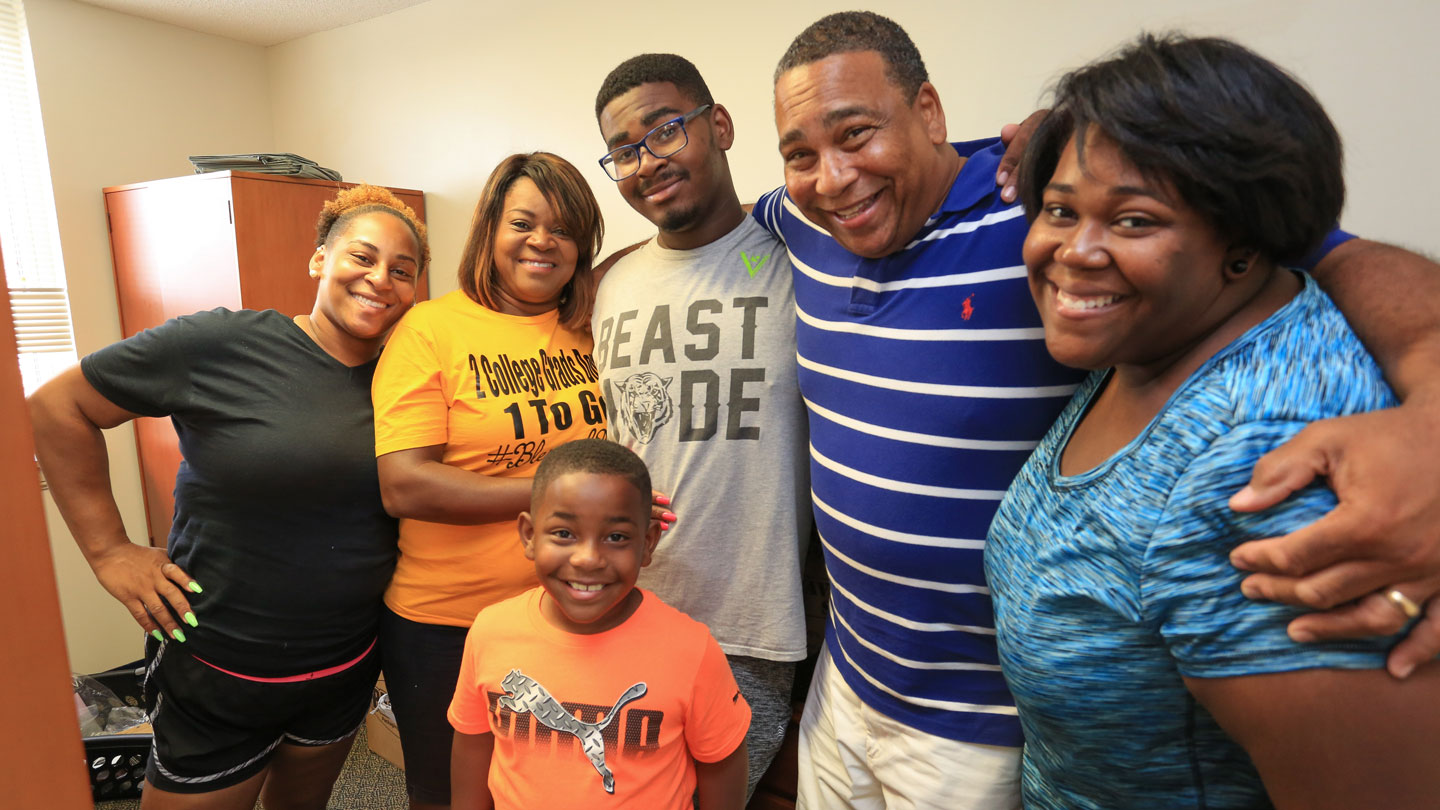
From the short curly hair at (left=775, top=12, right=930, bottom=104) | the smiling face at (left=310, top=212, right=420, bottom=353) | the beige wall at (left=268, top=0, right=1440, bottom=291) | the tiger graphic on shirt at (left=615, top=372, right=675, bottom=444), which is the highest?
the beige wall at (left=268, top=0, right=1440, bottom=291)

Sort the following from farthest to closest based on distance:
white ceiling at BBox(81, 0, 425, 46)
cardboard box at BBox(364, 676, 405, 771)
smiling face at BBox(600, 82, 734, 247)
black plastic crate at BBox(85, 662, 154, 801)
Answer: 1. white ceiling at BBox(81, 0, 425, 46)
2. cardboard box at BBox(364, 676, 405, 771)
3. black plastic crate at BBox(85, 662, 154, 801)
4. smiling face at BBox(600, 82, 734, 247)

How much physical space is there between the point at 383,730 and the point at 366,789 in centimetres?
21

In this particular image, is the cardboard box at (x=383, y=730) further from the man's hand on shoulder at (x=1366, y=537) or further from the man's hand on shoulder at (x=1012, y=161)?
the man's hand on shoulder at (x=1366, y=537)

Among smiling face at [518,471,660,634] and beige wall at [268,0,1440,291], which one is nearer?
smiling face at [518,471,660,634]

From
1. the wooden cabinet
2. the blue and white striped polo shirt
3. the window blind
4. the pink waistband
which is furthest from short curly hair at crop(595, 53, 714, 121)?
the window blind

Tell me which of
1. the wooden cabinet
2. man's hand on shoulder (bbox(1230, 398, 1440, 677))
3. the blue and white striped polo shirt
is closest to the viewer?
man's hand on shoulder (bbox(1230, 398, 1440, 677))

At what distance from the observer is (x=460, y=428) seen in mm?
1555

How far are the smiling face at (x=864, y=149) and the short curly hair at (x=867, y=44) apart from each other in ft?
0.04

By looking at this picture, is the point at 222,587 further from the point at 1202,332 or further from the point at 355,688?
the point at 1202,332

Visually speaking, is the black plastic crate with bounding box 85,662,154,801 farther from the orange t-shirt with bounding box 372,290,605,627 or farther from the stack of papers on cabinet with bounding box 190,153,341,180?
the stack of papers on cabinet with bounding box 190,153,341,180

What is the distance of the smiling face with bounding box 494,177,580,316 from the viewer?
1658 millimetres

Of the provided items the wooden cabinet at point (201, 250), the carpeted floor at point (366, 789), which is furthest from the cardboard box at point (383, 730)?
the wooden cabinet at point (201, 250)

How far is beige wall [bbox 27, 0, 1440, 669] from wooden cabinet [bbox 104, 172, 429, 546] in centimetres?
18

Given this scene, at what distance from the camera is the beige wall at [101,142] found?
11.1 feet
